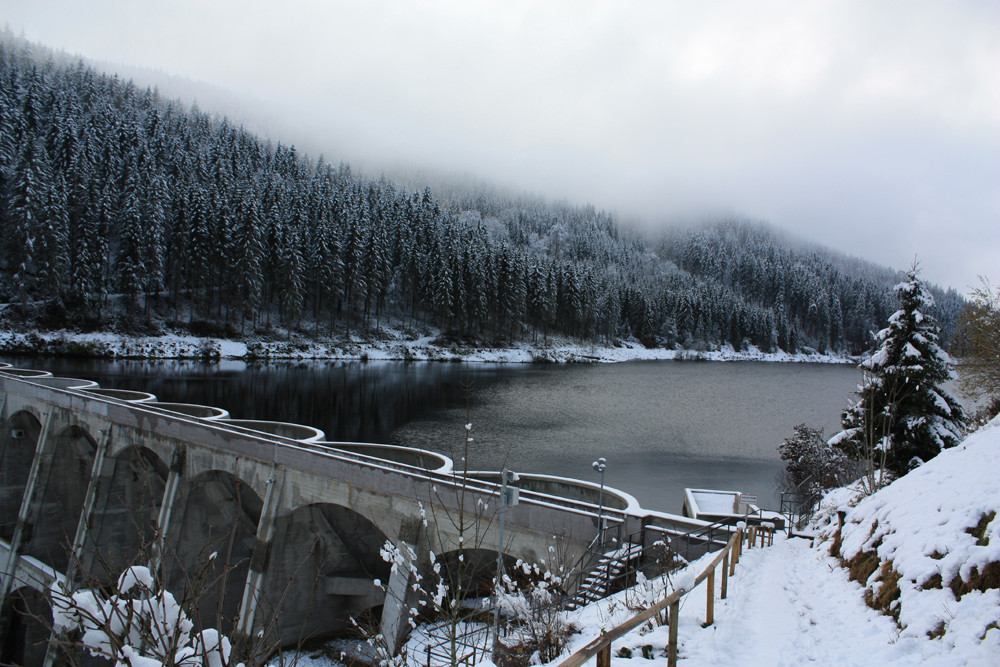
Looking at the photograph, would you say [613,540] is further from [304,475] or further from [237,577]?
[237,577]

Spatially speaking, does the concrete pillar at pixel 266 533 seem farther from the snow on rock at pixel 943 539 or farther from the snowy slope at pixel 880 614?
the snow on rock at pixel 943 539

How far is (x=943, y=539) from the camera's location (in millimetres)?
7531

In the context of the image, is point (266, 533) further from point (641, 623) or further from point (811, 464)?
point (811, 464)

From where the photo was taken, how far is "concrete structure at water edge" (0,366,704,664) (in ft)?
44.5

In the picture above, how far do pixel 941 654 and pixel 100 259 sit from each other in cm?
7506

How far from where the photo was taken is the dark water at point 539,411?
30.9m

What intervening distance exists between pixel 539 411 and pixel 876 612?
37.9 metres

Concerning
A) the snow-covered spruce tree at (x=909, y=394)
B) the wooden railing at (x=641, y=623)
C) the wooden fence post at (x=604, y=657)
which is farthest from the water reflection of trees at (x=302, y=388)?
the wooden fence post at (x=604, y=657)

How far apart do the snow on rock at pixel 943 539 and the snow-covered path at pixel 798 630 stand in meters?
0.32

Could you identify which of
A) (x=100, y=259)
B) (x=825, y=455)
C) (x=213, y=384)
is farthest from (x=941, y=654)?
(x=100, y=259)

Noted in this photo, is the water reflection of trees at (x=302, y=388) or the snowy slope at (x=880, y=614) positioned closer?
the snowy slope at (x=880, y=614)

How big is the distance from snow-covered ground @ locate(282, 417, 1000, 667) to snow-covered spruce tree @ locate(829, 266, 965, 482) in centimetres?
1178

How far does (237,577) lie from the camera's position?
60.7 ft

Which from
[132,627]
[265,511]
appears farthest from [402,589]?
[132,627]
